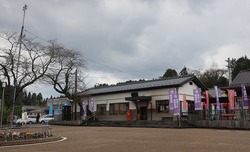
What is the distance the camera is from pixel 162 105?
2675 cm

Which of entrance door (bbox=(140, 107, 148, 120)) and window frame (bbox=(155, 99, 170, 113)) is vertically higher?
window frame (bbox=(155, 99, 170, 113))

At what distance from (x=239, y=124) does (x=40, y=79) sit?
1851cm

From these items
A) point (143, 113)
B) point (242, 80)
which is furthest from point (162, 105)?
point (242, 80)

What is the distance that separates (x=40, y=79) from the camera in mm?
26172

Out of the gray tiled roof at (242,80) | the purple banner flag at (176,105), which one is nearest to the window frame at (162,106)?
the purple banner flag at (176,105)

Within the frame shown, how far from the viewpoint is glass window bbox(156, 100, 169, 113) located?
1038 inches

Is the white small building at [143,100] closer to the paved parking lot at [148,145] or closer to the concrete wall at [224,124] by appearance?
the concrete wall at [224,124]

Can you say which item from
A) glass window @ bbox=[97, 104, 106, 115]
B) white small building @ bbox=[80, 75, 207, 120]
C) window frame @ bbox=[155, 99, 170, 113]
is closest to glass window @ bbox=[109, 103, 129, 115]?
white small building @ bbox=[80, 75, 207, 120]

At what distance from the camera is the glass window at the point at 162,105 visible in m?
26.4

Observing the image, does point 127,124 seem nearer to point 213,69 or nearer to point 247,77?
point 247,77

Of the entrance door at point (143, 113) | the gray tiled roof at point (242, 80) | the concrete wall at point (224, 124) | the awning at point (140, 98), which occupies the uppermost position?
the gray tiled roof at point (242, 80)

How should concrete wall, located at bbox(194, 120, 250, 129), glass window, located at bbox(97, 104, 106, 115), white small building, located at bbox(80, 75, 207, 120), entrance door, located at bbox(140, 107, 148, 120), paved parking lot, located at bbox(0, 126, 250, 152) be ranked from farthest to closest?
glass window, located at bbox(97, 104, 106, 115) < entrance door, located at bbox(140, 107, 148, 120) < white small building, located at bbox(80, 75, 207, 120) < concrete wall, located at bbox(194, 120, 250, 129) < paved parking lot, located at bbox(0, 126, 250, 152)

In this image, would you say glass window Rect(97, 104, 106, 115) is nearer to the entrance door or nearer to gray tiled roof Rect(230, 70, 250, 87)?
the entrance door

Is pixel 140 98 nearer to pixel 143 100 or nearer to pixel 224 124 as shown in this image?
pixel 143 100
